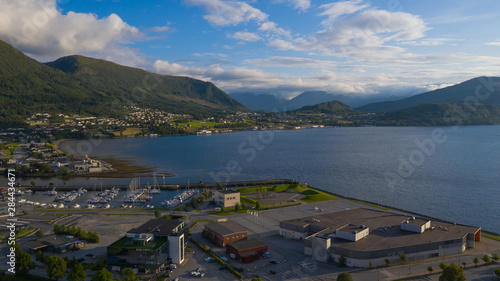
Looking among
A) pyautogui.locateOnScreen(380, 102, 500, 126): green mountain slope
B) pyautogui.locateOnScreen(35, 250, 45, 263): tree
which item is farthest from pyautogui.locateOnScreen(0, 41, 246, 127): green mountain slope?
pyautogui.locateOnScreen(380, 102, 500, 126): green mountain slope

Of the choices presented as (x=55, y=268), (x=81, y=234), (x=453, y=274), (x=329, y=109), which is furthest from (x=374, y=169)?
(x=329, y=109)

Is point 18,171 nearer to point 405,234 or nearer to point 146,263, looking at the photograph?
→ point 146,263

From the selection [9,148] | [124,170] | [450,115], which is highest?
[450,115]

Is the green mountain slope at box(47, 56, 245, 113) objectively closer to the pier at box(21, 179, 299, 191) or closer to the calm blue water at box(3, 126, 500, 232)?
the calm blue water at box(3, 126, 500, 232)

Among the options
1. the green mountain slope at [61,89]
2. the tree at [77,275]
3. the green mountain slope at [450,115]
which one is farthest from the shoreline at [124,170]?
the green mountain slope at [450,115]

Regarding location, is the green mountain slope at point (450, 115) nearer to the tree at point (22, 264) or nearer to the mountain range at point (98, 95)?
the mountain range at point (98, 95)

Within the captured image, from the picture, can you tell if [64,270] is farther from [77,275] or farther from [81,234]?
[81,234]
